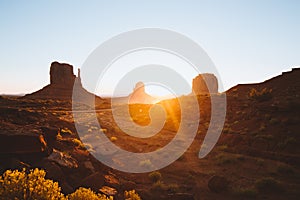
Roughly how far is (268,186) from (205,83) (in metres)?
69.6

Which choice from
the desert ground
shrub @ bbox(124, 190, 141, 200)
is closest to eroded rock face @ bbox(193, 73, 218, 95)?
the desert ground

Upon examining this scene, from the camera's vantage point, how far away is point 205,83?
81188 millimetres

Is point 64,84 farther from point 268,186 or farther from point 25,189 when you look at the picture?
point 25,189

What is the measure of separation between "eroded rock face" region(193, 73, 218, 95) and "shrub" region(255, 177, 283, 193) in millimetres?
66697

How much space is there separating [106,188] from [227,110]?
1071 inches

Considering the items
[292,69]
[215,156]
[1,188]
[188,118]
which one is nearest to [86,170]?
[1,188]

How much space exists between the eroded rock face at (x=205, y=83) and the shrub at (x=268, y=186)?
219 ft

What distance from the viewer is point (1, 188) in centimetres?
668

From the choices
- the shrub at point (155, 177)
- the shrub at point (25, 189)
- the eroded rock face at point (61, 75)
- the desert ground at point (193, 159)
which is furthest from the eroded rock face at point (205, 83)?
the shrub at point (25, 189)

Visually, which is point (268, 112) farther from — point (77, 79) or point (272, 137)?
point (77, 79)

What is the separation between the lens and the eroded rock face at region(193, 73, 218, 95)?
3156 inches

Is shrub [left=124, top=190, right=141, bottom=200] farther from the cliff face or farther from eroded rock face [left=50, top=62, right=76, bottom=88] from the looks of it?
eroded rock face [left=50, top=62, right=76, bottom=88]

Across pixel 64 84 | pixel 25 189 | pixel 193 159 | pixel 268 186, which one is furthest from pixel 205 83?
pixel 25 189

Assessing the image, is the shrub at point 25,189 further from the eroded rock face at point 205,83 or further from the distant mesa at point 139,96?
the distant mesa at point 139,96
